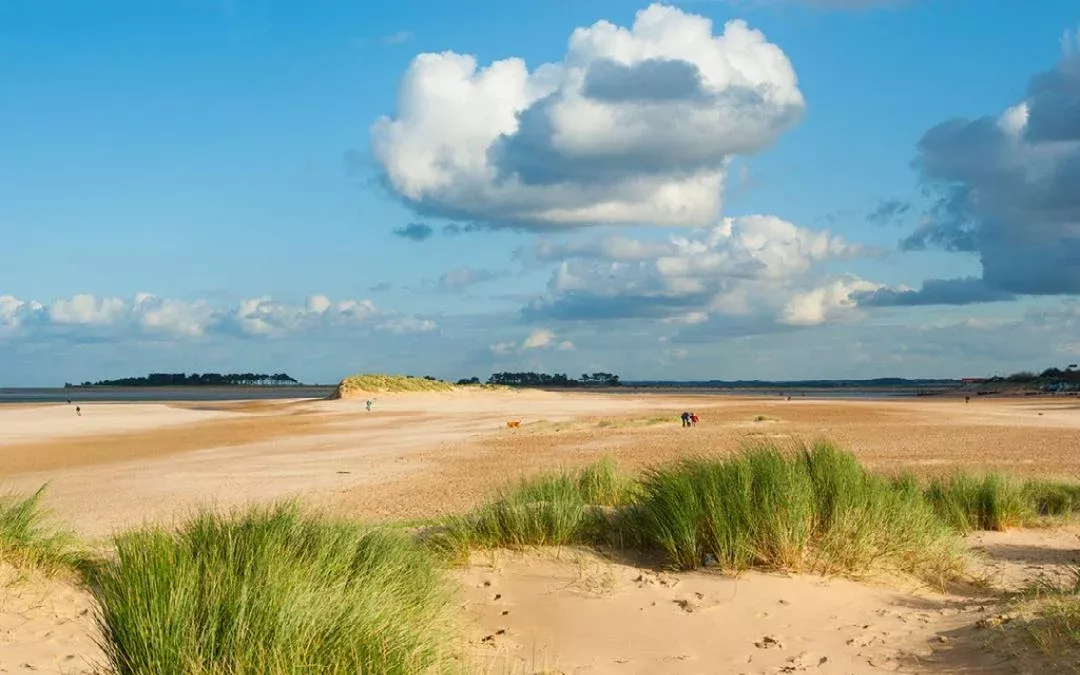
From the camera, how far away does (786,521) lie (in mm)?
8508

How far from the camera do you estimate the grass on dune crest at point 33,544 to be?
809 cm

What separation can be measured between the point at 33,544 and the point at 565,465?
11.0m

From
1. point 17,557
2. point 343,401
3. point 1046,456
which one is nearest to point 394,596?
point 17,557

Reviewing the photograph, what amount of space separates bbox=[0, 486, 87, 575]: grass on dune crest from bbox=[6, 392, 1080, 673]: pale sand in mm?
405

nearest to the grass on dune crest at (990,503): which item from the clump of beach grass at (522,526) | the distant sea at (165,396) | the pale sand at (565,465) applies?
the pale sand at (565,465)

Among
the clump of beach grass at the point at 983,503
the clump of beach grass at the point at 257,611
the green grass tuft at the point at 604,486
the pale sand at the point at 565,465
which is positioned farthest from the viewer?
the green grass tuft at the point at 604,486

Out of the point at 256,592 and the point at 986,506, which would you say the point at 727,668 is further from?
the point at 986,506

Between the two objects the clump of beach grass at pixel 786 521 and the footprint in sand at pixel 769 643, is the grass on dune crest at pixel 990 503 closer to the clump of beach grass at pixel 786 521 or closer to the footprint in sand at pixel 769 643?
the clump of beach grass at pixel 786 521

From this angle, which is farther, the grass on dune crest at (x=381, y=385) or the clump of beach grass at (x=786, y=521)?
the grass on dune crest at (x=381, y=385)

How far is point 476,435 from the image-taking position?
33250 mm

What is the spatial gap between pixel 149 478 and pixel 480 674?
732 inches

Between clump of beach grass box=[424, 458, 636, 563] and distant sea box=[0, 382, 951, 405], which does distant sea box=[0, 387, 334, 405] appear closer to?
distant sea box=[0, 382, 951, 405]

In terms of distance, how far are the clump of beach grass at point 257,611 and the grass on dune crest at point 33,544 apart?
206 cm

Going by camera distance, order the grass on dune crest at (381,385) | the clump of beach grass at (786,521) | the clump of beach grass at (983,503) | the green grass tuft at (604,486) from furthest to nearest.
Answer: the grass on dune crest at (381,385) → the green grass tuft at (604,486) → the clump of beach grass at (983,503) → the clump of beach grass at (786,521)
